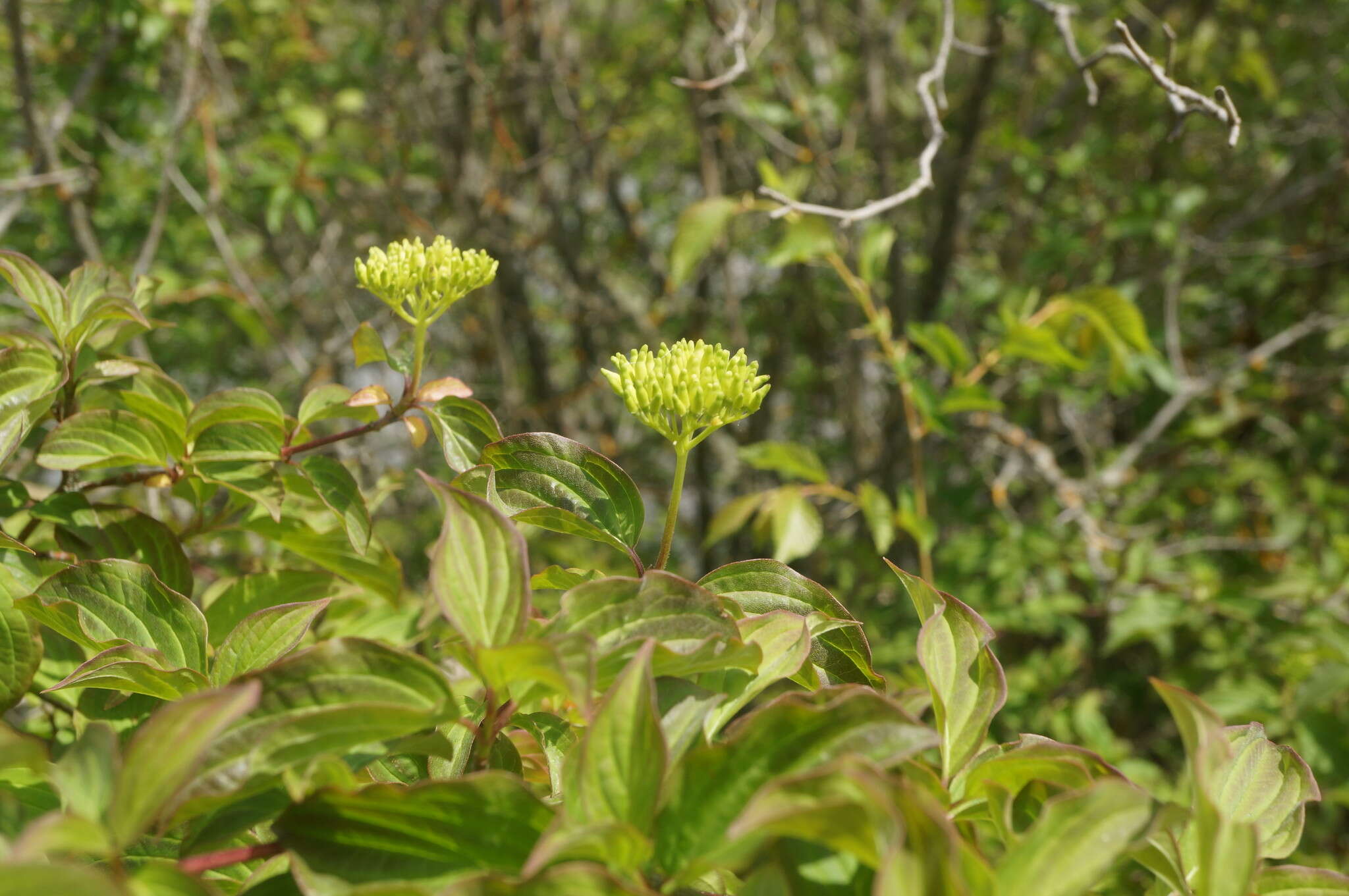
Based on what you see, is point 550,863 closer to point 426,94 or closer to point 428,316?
point 428,316

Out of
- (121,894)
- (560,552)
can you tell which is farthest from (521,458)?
(560,552)

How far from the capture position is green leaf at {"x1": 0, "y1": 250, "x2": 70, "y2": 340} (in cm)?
71

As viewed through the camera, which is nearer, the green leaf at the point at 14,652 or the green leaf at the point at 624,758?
the green leaf at the point at 624,758

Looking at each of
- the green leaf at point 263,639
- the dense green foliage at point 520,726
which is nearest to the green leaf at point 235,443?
the dense green foliage at point 520,726

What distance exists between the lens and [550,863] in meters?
0.40

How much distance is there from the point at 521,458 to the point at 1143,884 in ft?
5.29

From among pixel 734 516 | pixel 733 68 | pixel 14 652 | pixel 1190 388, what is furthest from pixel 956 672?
pixel 1190 388

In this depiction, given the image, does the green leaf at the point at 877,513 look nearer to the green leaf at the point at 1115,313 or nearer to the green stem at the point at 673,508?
the green leaf at the point at 1115,313

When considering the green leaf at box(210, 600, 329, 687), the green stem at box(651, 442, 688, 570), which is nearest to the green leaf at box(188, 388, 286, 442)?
the green leaf at box(210, 600, 329, 687)

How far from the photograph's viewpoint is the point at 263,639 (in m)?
0.57

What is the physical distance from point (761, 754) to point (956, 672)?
7.3 inches

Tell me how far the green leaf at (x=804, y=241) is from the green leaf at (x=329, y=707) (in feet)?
3.97

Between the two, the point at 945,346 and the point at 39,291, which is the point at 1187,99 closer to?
the point at 945,346

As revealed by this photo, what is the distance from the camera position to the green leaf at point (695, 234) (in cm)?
160
